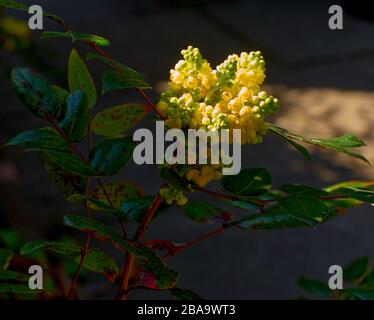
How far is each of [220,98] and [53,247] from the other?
240 mm

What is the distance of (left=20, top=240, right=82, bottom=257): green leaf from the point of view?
2.45 ft

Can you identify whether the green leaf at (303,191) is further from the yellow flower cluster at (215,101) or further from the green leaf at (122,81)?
the green leaf at (122,81)

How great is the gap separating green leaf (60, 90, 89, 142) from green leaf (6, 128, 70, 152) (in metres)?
0.03

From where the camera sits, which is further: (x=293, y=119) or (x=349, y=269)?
(x=293, y=119)

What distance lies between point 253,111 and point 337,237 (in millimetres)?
2125

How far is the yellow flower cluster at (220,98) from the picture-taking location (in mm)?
734

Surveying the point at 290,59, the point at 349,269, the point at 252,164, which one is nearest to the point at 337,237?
the point at 252,164

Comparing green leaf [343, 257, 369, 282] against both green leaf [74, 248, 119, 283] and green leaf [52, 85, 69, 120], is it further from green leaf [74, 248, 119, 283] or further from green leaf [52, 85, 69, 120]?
green leaf [52, 85, 69, 120]

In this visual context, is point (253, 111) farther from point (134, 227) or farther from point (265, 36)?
point (265, 36)

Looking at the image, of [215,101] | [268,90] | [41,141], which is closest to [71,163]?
[41,141]

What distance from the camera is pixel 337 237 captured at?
278cm

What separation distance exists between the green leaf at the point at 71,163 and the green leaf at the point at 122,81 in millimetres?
76

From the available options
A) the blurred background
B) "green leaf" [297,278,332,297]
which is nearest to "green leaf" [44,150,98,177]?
"green leaf" [297,278,332,297]
